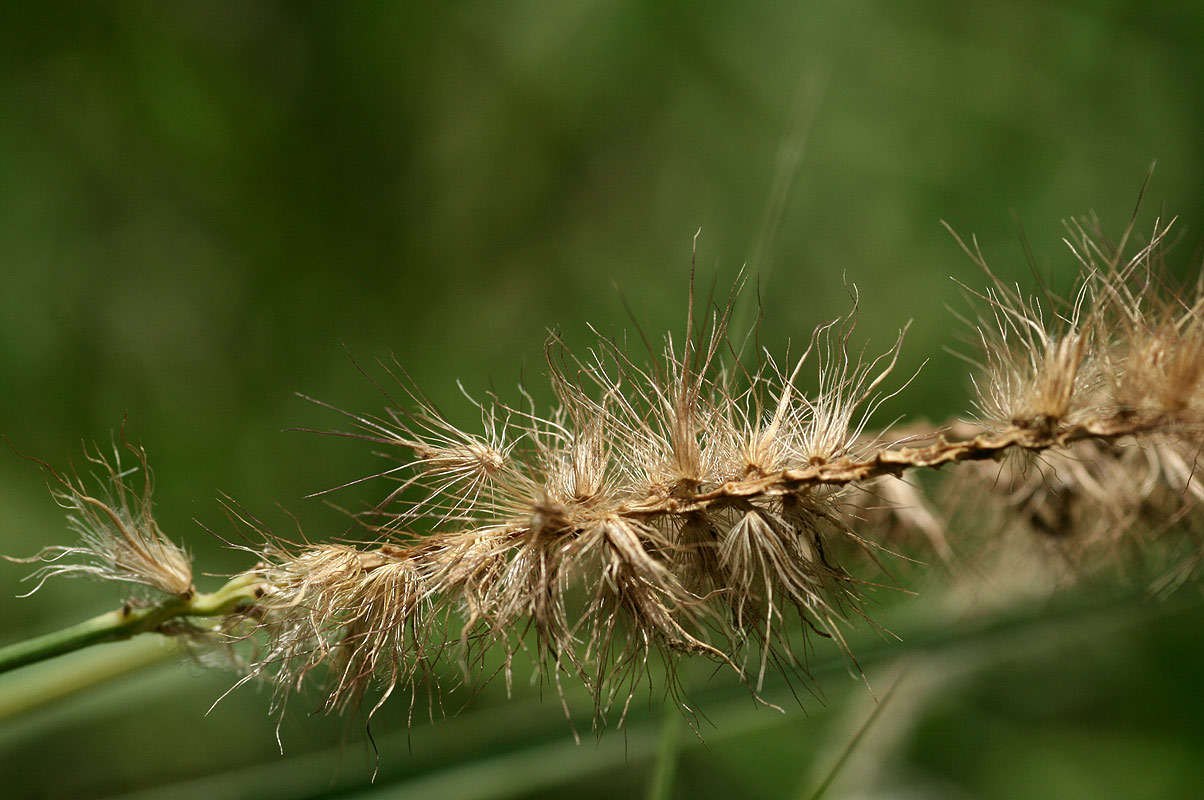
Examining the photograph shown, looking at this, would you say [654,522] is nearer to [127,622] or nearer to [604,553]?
[604,553]

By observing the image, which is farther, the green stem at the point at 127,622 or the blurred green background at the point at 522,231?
the blurred green background at the point at 522,231

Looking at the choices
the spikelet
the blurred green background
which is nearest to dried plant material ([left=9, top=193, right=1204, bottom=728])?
the spikelet

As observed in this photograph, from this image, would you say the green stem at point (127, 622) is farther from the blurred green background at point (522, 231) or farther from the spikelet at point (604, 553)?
the blurred green background at point (522, 231)

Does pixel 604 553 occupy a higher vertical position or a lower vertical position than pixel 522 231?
lower

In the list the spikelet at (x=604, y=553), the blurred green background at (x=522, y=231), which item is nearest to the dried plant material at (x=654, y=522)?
the spikelet at (x=604, y=553)

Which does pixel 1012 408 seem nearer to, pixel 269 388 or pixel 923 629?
pixel 923 629

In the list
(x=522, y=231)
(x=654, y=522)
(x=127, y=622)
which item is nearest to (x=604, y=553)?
(x=654, y=522)

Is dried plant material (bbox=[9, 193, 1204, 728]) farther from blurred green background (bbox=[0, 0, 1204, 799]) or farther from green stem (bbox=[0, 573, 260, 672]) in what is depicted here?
blurred green background (bbox=[0, 0, 1204, 799])

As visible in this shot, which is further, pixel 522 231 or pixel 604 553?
pixel 522 231
